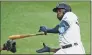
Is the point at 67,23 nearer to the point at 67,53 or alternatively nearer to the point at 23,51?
the point at 67,53

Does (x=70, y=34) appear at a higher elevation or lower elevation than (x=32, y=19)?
lower

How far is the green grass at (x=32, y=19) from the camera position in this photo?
4.81 metres

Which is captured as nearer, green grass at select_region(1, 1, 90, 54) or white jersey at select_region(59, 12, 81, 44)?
white jersey at select_region(59, 12, 81, 44)

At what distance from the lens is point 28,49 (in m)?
4.69

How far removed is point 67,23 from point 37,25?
2007 mm

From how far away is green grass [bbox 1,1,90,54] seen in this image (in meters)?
4.81

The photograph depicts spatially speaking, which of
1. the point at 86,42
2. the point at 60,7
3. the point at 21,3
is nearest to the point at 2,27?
the point at 21,3

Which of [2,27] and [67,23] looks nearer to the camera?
[67,23]

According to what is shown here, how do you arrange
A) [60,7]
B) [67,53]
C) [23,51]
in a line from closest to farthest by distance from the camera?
[67,53] → [60,7] → [23,51]

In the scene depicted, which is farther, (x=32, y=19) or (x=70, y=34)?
(x=32, y=19)

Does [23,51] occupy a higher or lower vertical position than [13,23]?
lower

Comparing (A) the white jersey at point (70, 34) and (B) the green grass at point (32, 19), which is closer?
(A) the white jersey at point (70, 34)

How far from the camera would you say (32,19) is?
5094 mm

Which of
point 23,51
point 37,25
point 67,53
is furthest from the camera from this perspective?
point 37,25
